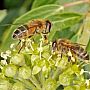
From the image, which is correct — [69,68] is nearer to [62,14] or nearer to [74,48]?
[74,48]

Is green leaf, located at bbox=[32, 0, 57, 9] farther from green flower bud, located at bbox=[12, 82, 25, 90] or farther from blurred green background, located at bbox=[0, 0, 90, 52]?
green flower bud, located at bbox=[12, 82, 25, 90]

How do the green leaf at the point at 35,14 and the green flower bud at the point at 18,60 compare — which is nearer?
the green flower bud at the point at 18,60

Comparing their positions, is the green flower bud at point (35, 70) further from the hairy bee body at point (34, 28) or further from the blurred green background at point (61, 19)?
the blurred green background at point (61, 19)

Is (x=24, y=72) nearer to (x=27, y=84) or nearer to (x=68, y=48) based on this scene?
(x=27, y=84)

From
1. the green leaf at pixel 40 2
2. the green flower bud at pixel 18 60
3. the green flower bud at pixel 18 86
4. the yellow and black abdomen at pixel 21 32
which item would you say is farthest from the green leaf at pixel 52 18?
the green flower bud at pixel 18 86

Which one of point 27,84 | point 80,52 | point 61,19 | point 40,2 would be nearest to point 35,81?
point 27,84

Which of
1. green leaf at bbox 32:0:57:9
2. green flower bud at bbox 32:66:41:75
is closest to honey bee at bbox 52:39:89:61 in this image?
green flower bud at bbox 32:66:41:75
